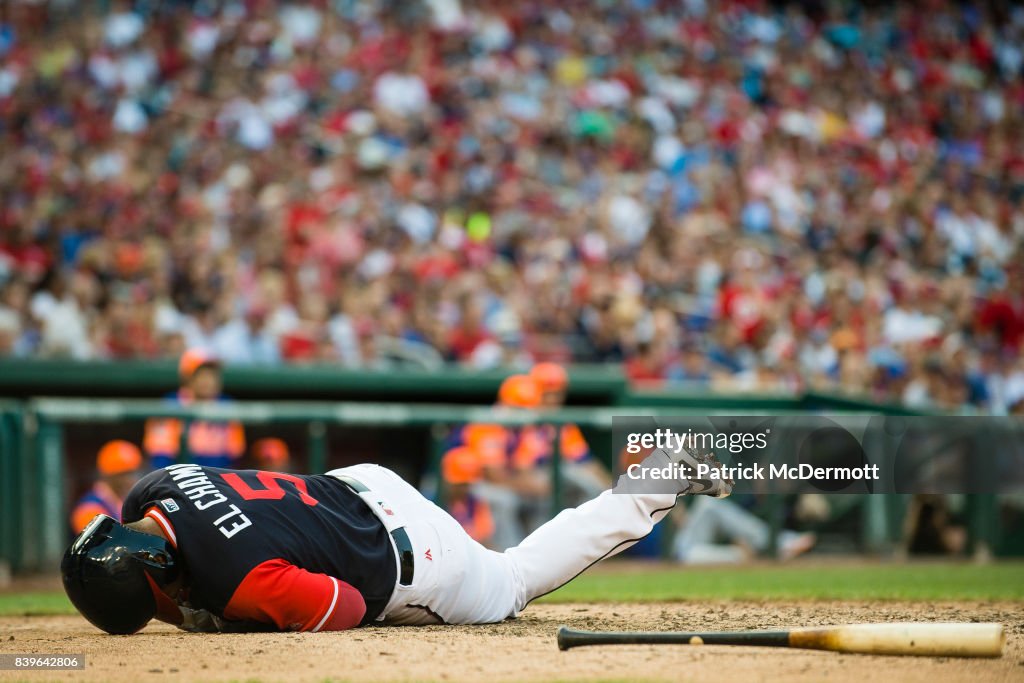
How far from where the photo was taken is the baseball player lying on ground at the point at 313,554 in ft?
12.7

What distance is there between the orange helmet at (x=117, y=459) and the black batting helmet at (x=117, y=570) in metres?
3.59

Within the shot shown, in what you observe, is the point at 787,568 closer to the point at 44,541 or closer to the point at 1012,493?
the point at 1012,493

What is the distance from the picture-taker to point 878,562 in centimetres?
903

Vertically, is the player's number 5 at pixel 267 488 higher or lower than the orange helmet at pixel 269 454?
higher

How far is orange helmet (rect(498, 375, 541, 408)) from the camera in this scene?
353 inches

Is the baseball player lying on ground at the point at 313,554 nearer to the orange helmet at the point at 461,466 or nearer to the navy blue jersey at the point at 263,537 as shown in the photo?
the navy blue jersey at the point at 263,537

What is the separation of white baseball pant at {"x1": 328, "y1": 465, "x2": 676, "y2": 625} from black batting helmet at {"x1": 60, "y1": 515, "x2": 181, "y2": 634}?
2.43 ft

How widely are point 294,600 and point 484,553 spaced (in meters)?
0.74

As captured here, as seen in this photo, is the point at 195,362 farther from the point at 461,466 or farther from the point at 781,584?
the point at 781,584

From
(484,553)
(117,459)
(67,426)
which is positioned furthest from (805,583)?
(67,426)

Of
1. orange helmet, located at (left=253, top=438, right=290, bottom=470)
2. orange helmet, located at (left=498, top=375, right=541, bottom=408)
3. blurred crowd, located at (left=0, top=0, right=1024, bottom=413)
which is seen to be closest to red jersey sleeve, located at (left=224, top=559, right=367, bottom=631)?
orange helmet, located at (left=253, top=438, right=290, bottom=470)

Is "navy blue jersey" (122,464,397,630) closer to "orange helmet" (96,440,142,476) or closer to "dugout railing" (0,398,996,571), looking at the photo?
"orange helmet" (96,440,142,476)

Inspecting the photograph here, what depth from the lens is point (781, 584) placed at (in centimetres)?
691
